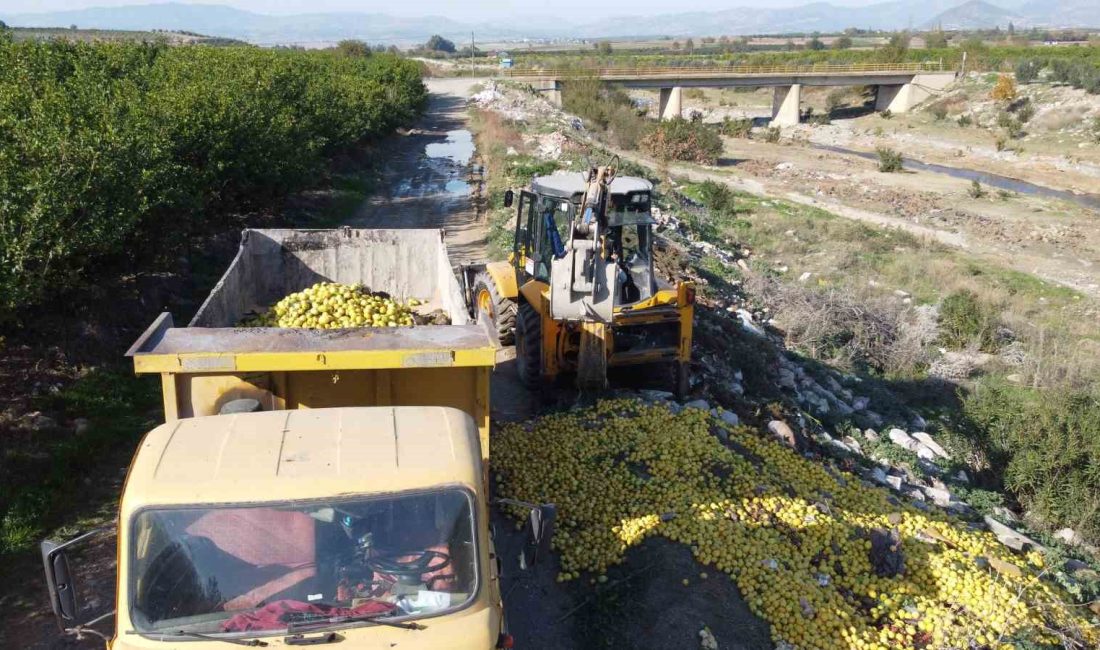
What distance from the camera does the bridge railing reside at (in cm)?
5519

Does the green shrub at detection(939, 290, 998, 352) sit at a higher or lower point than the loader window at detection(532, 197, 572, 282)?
lower

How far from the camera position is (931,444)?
1123 centimetres

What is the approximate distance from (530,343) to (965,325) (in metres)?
10.4

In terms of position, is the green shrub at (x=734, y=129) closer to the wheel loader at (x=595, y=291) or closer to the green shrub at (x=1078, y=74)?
the green shrub at (x=1078, y=74)

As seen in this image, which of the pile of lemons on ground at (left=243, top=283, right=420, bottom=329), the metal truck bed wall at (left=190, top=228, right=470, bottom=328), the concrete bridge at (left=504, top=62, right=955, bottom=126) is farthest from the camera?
the concrete bridge at (left=504, top=62, right=955, bottom=126)

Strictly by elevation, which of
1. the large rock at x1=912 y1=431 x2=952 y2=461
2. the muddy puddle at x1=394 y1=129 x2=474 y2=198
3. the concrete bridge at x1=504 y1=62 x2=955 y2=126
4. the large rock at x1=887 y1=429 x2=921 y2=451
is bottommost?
the large rock at x1=912 y1=431 x2=952 y2=461

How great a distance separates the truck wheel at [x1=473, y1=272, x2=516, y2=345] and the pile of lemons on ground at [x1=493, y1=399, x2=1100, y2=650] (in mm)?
2150

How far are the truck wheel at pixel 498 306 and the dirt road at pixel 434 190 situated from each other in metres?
5.37

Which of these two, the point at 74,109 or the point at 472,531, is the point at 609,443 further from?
the point at 74,109

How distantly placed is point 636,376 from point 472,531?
269 inches

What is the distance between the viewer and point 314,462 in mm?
3959

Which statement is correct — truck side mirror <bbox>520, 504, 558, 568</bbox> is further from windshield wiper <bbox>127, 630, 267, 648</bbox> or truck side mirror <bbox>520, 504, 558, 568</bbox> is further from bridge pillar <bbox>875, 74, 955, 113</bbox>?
bridge pillar <bbox>875, 74, 955, 113</bbox>

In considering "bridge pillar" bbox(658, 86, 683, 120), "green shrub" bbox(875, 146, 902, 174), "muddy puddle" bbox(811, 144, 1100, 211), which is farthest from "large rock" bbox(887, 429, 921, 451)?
"bridge pillar" bbox(658, 86, 683, 120)

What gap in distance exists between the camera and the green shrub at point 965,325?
51.6ft
